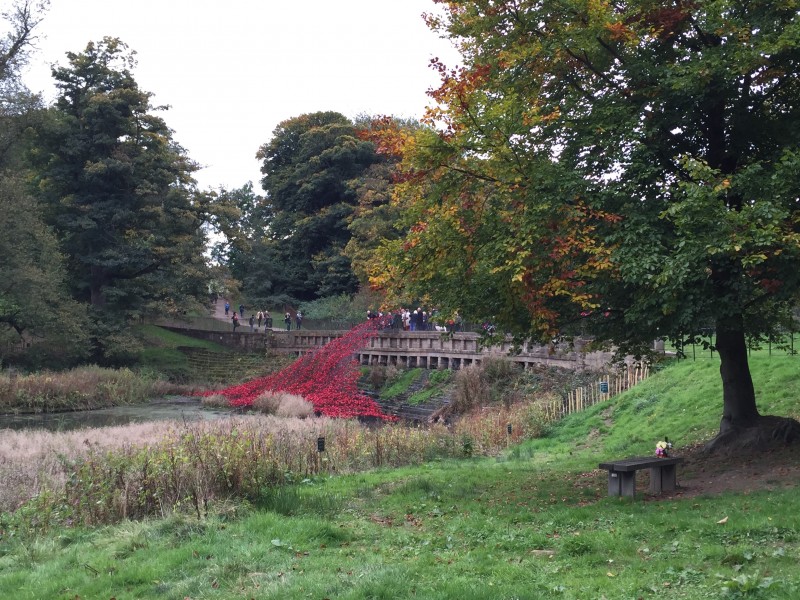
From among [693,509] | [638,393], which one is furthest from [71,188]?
[693,509]

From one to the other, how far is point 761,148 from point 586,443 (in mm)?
10104

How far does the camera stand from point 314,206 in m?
66.5

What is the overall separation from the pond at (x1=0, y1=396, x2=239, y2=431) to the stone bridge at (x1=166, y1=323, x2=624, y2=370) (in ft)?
37.4

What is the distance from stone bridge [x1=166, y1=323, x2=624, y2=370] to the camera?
102 feet

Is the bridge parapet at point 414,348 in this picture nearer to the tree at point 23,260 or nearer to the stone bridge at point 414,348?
the stone bridge at point 414,348

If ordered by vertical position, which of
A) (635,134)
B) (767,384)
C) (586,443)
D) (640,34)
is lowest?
(586,443)

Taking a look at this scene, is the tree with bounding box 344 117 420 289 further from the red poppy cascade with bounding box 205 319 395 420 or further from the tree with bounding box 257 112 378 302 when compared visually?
the red poppy cascade with bounding box 205 319 395 420

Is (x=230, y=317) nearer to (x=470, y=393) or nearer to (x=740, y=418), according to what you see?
(x=470, y=393)

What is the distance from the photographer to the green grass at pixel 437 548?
6.72 metres

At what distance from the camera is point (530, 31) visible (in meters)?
12.2

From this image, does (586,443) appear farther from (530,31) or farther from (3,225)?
(3,225)

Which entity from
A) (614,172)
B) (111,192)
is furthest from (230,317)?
(614,172)

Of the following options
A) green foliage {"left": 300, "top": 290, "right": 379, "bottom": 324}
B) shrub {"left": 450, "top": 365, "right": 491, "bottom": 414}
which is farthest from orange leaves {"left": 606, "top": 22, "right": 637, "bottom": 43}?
green foliage {"left": 300, "top": 290, "right": 379, "bottom": 324}

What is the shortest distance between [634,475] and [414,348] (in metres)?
32.7
